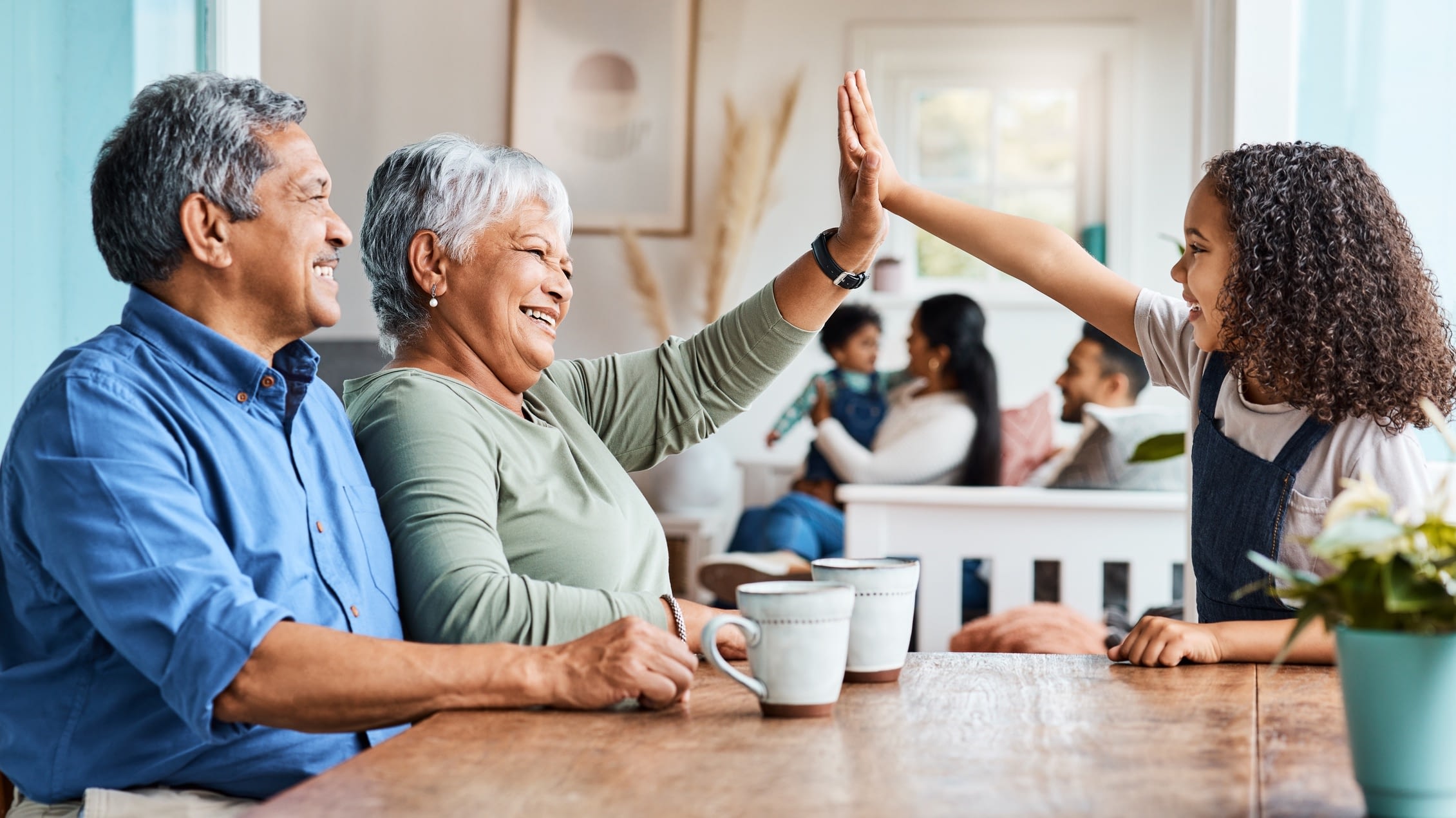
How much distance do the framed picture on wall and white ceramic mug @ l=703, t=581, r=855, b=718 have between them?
14.4 feet

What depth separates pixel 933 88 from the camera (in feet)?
17.1

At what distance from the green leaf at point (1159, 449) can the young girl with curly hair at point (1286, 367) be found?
120 cm

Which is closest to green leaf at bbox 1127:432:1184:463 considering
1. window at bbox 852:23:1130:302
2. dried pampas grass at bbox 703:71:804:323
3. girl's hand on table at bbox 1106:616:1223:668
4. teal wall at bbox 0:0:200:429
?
girl's hand on table at bbox 1106:616:1223:668

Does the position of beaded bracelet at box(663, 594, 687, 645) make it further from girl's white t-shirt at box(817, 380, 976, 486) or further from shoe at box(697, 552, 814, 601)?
girl's white t-shirt at box(817, 380, 976, 486)

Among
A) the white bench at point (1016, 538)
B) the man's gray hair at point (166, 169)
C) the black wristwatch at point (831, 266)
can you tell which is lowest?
the white bench at point (1016, 538)

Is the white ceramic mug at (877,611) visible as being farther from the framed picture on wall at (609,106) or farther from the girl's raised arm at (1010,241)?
the framed picture on wall at (609,106)

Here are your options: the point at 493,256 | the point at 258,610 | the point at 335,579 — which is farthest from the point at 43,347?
the point at 258,610

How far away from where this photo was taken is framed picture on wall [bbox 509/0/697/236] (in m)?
5.21

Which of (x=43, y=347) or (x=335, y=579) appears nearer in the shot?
(x=335, y=579)

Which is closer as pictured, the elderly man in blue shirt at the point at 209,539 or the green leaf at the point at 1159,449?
the elderly man in blue shirt at the point at 209,539

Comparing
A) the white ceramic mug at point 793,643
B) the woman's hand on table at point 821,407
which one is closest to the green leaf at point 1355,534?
the white ceramic mug at point 793,643

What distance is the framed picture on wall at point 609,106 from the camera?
5215mm

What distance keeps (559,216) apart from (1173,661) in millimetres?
839

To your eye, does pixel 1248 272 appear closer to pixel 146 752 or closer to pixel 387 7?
Answer: pixel 146 752
